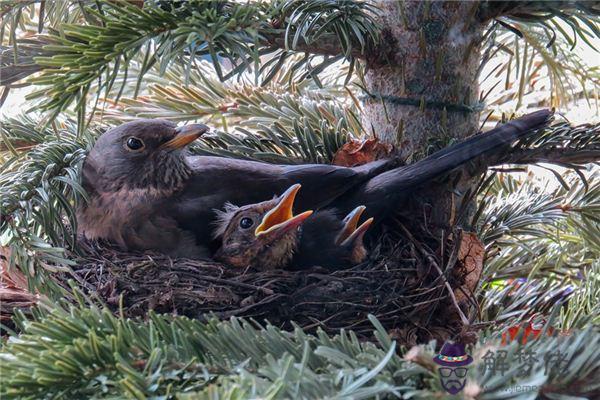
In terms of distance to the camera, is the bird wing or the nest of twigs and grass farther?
the bird wing

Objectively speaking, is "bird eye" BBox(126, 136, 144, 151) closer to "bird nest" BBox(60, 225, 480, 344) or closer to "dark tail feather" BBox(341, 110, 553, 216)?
"bird nest" BBox(60, 225, 480, 344)

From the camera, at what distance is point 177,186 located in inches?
47.8

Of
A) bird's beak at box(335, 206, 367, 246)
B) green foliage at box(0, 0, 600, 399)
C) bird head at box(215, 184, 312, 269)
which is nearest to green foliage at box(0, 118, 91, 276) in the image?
green foliage at box(0, 0, 600, 399)

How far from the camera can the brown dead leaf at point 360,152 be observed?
1135mm

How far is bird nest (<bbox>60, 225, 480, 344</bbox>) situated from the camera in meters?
0.99

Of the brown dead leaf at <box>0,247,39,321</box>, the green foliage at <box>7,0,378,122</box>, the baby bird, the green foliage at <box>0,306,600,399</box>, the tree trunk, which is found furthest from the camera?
the baby bird

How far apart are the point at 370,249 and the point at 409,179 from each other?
0.17m

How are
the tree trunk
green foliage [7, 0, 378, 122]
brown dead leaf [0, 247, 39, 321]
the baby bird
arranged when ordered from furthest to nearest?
1. the baby bird
2. the tree trunk
3. brown dead leaf [0, 247, 39, 321]
4. green foliage [7, 0, 378, 122]

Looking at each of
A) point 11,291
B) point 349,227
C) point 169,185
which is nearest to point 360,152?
point 349,227

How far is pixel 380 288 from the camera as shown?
1031mm

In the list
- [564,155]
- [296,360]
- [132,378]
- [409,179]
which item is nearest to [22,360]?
[132,378]

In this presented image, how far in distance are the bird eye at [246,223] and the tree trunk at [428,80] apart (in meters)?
0.26

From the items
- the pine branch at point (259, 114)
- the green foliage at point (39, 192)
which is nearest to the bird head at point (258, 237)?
the pine branch at point (259, 114)

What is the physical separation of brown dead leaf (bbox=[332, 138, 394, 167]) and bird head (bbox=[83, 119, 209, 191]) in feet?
0.83
